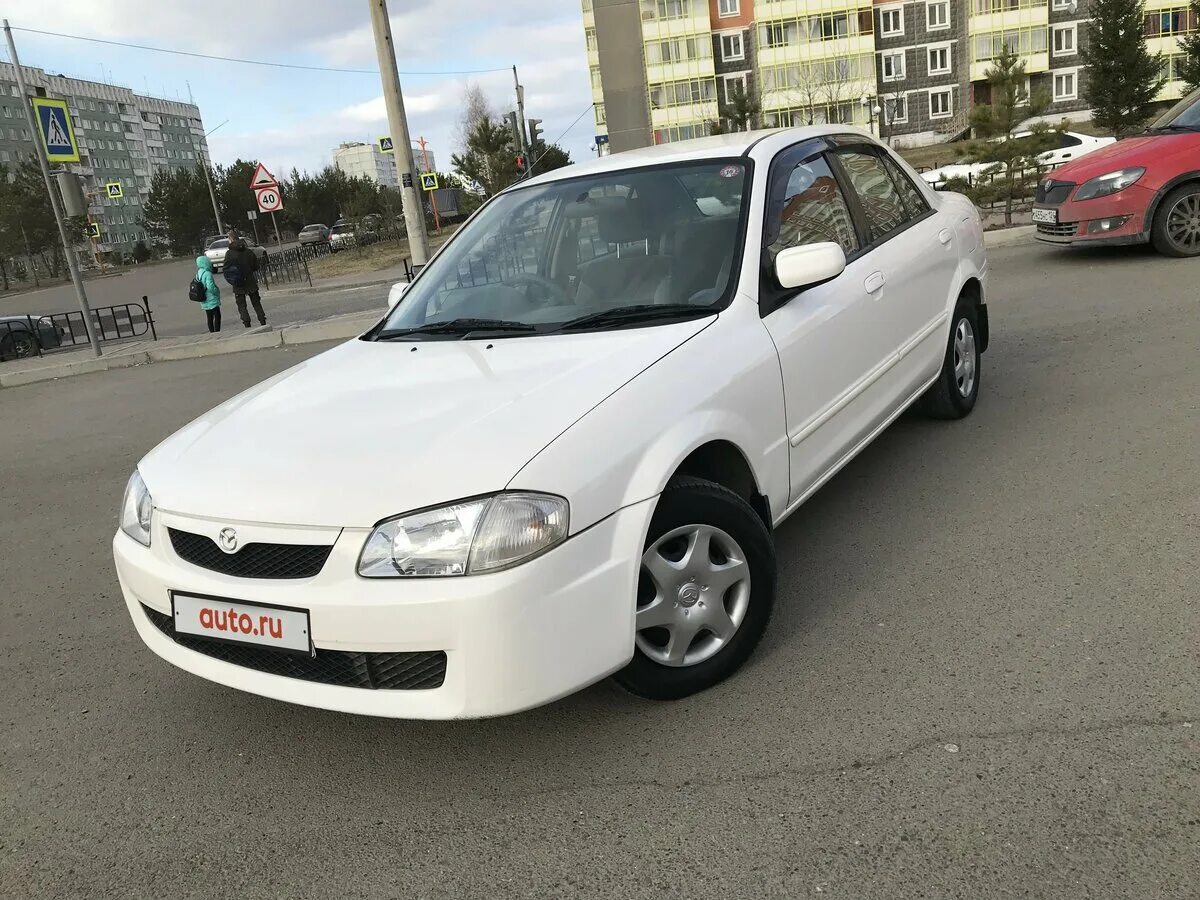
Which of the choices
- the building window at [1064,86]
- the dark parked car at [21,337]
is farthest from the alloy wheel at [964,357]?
the building window at [1064,86]

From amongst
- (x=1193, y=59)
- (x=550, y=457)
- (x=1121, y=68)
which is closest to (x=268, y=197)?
(x=550, y=457)

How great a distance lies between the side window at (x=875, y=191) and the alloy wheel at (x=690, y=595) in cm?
202

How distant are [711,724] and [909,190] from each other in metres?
3.29

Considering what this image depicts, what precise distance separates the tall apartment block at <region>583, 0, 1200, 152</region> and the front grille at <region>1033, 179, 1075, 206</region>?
52.7m

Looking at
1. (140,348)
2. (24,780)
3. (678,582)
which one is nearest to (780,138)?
(678,582)

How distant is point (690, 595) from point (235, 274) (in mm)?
15249

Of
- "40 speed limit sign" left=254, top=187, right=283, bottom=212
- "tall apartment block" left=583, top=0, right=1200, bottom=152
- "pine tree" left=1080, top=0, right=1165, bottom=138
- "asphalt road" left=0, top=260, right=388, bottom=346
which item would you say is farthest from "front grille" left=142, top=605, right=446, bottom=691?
"tall apartment block" left=583, top=0, right=1200, bottom=152

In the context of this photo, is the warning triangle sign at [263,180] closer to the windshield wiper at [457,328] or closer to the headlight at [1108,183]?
the headlight at [1108,183]

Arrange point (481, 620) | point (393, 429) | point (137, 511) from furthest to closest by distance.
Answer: point (137, 511) < point (393, 429) < point (481, 620)

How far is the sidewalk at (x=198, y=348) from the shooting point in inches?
527

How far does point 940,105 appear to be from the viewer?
62438 millimetres

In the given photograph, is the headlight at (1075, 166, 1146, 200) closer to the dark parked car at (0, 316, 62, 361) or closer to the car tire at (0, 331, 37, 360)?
the dark parked car at (0, 316, 62, 361)

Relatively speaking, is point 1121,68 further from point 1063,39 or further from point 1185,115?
point 1185,115

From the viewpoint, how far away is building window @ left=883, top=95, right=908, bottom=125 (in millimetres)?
60219
